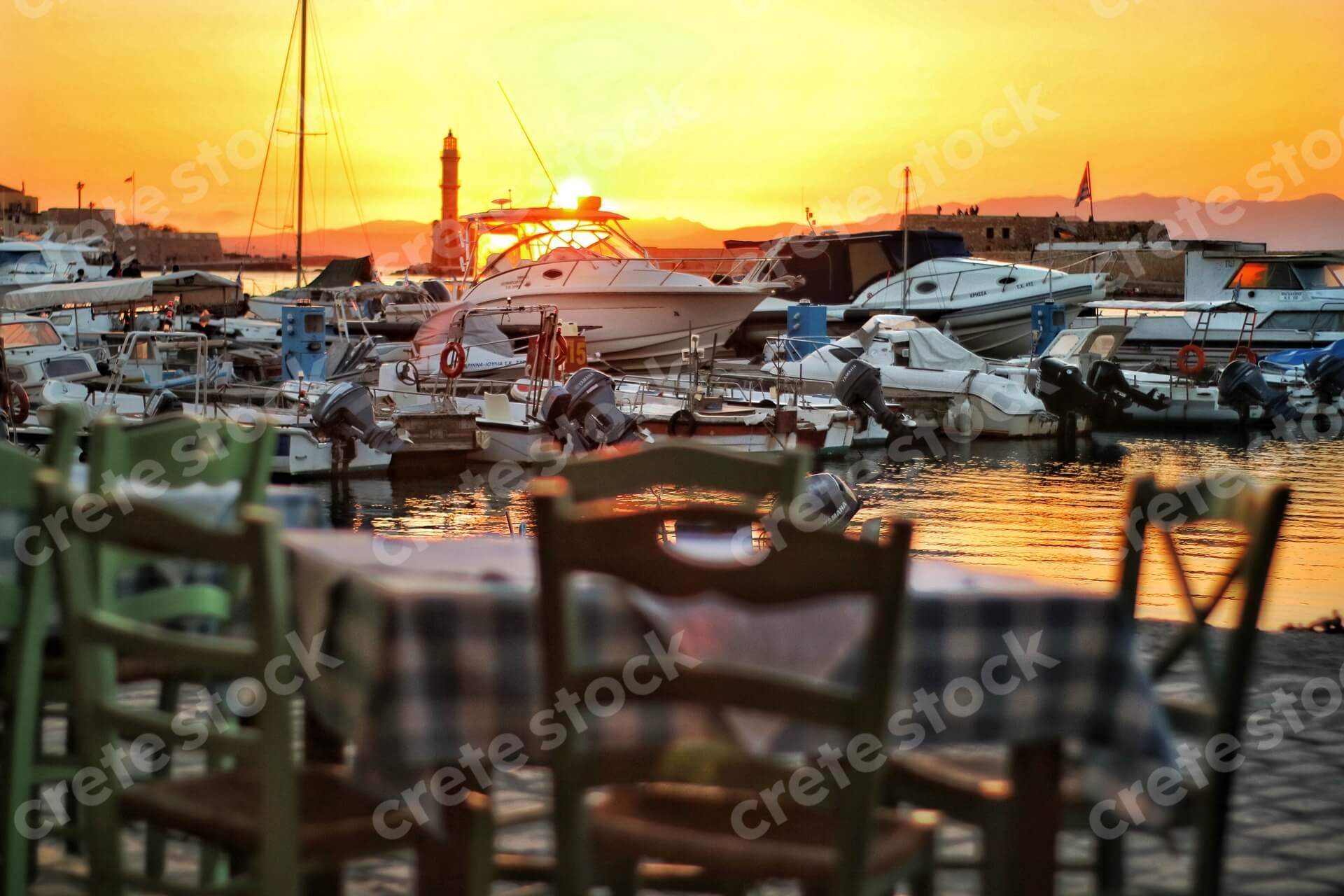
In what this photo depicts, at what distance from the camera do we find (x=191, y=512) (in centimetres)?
256

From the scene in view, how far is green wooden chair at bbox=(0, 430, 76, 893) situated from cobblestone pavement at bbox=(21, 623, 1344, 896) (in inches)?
15.3

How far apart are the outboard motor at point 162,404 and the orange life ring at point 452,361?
3665 mm

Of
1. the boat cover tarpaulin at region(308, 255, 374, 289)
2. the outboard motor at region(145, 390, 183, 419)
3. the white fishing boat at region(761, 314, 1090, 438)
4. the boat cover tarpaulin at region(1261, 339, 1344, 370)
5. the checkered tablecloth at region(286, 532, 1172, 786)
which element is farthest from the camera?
the boat cover tarpaulin at region(308, 255, 374, 289)

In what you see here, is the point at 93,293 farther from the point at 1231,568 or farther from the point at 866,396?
the point at 1231,568

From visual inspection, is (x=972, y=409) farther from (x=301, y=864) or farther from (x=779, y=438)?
(x=301, y=864)

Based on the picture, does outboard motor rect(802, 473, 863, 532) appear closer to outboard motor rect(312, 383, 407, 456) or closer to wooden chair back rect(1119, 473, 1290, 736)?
wooden chair back rect(1119, 473, 1290, 736)

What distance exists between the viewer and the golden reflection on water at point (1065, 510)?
42.5 ft

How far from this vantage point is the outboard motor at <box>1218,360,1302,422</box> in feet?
82.6

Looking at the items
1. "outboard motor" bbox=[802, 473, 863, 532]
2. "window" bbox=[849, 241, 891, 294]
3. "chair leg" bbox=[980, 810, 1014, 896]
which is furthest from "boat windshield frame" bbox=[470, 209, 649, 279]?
"chair leg" bbox=[980, 810, 1014, 896]

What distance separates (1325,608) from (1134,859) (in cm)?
842

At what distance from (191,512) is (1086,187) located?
4357 centimetres

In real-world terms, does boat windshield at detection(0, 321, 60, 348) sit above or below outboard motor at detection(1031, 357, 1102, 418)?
above

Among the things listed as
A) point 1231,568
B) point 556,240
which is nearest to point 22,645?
point 1231,568

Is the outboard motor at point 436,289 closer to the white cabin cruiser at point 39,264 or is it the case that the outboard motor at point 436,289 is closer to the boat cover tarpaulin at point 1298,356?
the white cabin cruiser at point 39,264
